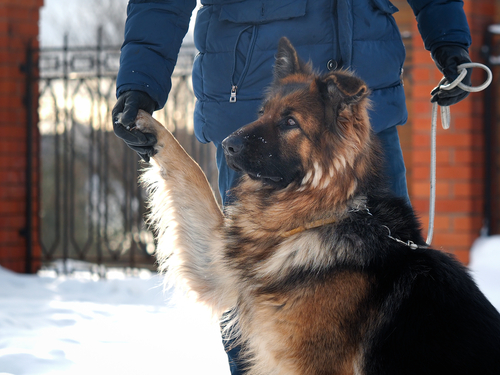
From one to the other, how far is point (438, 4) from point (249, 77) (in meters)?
0.95

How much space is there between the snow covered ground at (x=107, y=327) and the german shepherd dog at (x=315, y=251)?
1.29 feet

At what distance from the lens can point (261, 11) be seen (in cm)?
228

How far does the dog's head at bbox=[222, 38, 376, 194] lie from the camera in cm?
220

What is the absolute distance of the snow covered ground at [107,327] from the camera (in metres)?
3.17

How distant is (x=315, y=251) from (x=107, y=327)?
275cm

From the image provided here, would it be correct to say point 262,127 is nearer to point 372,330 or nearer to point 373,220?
point 373,220

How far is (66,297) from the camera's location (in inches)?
216

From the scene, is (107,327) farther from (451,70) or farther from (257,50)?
(451,70)

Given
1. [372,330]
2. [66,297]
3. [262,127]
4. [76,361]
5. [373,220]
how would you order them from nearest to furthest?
[372,330]
[373,220]
[262,127]
[76,361]
[66,297]

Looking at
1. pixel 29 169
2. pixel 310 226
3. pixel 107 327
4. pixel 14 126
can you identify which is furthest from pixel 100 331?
pixel 14 126

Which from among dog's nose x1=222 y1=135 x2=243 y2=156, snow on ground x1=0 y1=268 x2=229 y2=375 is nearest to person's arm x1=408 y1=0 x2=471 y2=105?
dog's nose x1=222 y1=135 x2=243 y2=156

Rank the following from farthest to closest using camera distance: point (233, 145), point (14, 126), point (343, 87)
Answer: point (14, 126) < point (233, 145) < point (343, 87)

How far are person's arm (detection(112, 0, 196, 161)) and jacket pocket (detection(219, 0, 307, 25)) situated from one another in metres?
0.24

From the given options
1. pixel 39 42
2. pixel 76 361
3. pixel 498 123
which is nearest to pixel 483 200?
pixel 498 123
